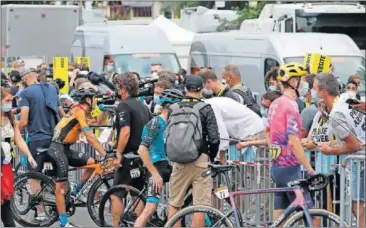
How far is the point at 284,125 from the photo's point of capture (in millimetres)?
9773

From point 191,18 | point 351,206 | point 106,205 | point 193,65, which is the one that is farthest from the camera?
point 191,18

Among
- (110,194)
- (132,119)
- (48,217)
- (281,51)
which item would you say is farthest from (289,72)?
(281,51)

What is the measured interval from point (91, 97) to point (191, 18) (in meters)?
19.9

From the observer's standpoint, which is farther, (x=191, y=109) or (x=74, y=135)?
(x=74, y=135)

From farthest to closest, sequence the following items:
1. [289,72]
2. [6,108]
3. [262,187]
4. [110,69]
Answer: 1. [110,69]
2. [6,108]
3. [262,187]
4. [289,72]

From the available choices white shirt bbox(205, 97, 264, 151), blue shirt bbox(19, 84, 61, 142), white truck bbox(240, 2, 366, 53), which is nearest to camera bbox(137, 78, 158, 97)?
white shirt bbox(205, 97, 264, 151)

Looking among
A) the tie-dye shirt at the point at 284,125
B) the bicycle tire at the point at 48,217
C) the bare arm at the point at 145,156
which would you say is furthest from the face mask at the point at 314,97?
the bicycle tire at the point at 48,217

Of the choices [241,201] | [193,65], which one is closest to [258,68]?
[193,65]

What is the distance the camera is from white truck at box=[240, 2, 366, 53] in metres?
24.4

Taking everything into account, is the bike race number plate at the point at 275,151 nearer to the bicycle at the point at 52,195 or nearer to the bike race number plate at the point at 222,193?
the bike race number plate at the point at 222,193

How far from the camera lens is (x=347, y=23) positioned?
24484 millimetres

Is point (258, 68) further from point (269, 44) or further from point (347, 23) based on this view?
point (347, 23)

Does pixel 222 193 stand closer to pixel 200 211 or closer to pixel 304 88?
pixel 200 211

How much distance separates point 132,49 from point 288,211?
51.2ft
